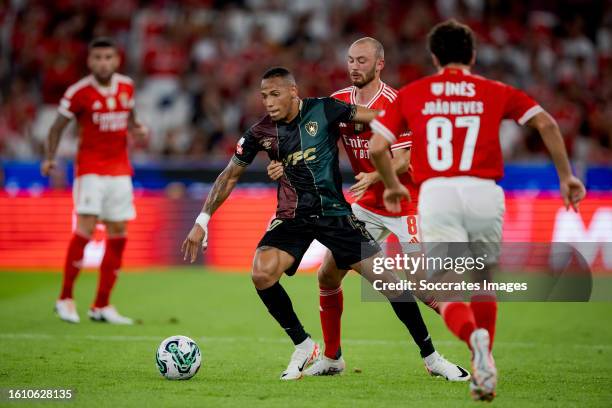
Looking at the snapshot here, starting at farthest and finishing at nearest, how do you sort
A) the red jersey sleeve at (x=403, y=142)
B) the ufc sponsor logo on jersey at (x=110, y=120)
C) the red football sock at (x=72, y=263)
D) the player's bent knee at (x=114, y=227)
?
the player's bent knee at (x=114, y=227) → the ufc sponsor logo on jersey at (x=110, y=120) → the red football sock at (x=72, y=263) → the red jersey sleeve at (x=403, y=142)

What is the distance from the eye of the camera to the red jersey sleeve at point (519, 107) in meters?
6.20

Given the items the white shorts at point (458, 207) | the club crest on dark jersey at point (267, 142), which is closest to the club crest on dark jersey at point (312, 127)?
the club crest on dark jersey at point (267, 142)

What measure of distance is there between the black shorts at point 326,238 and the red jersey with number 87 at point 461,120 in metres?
1.24

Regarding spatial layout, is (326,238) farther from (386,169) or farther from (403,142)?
(386,169)

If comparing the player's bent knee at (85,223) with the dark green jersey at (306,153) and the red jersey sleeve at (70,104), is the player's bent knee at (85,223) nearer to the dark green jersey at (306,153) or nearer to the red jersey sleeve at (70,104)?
the red jersey sleeve at (70,104)

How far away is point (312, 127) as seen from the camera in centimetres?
746

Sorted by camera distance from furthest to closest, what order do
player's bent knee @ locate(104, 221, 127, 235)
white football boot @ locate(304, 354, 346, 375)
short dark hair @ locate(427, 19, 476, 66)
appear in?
player's bent knee @ locate(104, 221, 127, 235) → white football boot @ locate(304, 354, 346, 375) → short dark hair @ locate(427, 19, 476, 66)

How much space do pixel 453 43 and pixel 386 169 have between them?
92 centimetres

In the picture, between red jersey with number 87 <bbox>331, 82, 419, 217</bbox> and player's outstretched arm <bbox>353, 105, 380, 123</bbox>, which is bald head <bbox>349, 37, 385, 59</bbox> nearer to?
red jersey with number 87 <bbox>331, 82, 419, 217</bbox>

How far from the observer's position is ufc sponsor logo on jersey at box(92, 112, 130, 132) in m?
10.9

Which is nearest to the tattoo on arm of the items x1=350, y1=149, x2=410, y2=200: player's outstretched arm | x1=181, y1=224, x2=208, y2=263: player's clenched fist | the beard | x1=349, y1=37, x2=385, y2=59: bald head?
x1=181, y1=224, x2=208, y2=263: player's clenched fist

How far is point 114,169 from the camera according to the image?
11.0 m

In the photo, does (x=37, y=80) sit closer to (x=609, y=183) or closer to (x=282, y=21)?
(x=282, y=21)

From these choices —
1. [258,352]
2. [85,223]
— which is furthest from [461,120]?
[85,223]
